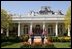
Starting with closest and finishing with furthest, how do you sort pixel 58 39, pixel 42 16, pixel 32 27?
1. pixel 58 39
2. pixel 42 16
3. pixel 32 27

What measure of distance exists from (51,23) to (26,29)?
517 centimetres

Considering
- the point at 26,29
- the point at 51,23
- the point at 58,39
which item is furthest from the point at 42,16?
the point at 58,39

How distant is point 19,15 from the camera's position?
3434 centimetres

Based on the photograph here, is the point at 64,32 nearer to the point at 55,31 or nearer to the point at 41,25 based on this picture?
the point at 55,31

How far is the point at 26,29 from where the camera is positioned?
37.0 metres

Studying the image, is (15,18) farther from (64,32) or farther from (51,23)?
(64,32)

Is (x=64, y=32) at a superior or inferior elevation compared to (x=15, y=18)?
inferior

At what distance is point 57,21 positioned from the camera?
34.4m

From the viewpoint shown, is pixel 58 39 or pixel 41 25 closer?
pixel 58 39

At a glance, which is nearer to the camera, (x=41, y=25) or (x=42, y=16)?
(x=42, y=16)

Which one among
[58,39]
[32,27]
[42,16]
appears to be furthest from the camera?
[32,27]

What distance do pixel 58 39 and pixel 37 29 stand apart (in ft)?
53.5

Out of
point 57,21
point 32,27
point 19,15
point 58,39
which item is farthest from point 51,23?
point 58,39

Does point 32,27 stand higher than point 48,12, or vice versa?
point 48,12
